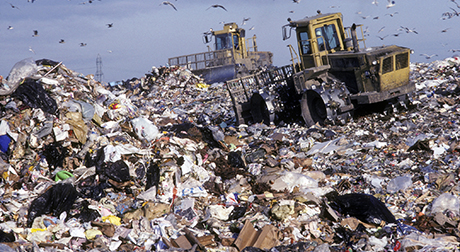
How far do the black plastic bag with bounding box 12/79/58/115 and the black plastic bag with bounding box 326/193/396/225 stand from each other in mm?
5127

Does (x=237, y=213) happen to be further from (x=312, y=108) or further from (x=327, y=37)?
(x=327, y=37)

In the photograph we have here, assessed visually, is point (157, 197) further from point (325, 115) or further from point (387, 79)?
point (387, 79)

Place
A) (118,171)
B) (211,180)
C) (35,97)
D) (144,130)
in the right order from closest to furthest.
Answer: (118,171) → (211,180) → (35,97) → (144,130)

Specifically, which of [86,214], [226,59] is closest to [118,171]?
[86,214]

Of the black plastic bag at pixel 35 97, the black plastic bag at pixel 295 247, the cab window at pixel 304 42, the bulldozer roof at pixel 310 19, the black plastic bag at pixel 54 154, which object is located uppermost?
the bulldozer roof at pixel 310 19

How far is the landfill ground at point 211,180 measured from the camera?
4504 mm

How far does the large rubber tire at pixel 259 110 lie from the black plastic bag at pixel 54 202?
5.66 m

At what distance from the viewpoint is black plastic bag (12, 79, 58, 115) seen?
6.91m

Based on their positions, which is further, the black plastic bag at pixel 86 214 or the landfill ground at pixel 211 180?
the black plastic bag at pixel 86 214

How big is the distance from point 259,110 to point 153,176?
476 centimetres

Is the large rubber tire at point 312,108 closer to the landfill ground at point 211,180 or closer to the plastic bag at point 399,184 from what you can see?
the landfill ground at point 211,180

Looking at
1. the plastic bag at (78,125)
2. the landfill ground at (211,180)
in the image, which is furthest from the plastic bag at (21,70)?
the plastic bag at (78,125)

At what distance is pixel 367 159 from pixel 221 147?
2.82 meters

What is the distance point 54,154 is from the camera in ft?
20.9
